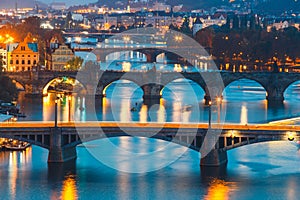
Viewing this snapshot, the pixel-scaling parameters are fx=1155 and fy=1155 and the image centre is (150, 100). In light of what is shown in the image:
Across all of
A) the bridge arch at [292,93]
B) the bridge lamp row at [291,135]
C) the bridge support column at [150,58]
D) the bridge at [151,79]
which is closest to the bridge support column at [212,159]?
the bridge lamp row at [291,135]

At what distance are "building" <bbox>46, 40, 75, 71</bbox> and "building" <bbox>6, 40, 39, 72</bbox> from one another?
1173mm

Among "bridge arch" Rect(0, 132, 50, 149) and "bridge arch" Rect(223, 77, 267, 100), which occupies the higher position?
"bridge arch" Rect(223, 77, 267, 100)

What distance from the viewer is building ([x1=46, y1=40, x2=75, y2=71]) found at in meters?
53.9

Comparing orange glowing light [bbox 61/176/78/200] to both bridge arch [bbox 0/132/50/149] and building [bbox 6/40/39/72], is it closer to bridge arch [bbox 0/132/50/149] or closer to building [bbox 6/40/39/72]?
bridge arch [bbox 0/132/50/149]

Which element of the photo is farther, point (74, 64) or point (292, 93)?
point (74, 64)

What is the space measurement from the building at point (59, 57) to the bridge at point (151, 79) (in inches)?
226

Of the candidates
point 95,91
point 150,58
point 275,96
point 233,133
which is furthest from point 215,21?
point 233,133

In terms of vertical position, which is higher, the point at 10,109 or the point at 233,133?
the point at 10,109

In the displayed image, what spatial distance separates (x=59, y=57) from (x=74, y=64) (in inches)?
102

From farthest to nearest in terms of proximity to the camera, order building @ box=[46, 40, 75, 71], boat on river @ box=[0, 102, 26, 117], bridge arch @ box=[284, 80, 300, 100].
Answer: building @ box=[46, 40, 75, 71] < bridge arch @ box=[284, 80, 300, 100] < boat on river @ box=[0, 102, 26, 117]

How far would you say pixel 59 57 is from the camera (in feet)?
179

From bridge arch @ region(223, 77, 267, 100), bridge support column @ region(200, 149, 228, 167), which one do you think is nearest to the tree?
bridge arch @ region(223, 77, 267, 100)

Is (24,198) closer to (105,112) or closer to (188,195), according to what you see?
(188,195)

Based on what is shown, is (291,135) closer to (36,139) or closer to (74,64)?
(36,139)
